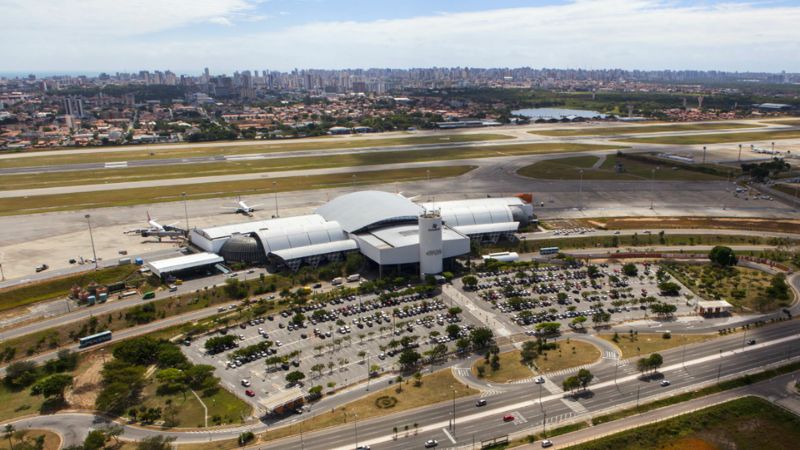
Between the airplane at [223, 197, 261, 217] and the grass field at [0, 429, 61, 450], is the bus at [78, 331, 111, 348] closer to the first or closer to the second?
the grass field at [0, 429, 61, 450]

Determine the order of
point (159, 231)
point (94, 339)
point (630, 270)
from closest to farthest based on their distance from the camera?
point (94, 339)
point (630, 270)
point (159, 231)

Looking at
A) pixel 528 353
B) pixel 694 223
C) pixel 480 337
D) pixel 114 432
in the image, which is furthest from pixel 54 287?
pixel 694 223

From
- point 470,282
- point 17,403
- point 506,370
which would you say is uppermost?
point 470,282

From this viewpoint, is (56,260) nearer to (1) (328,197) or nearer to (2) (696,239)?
(1) (328,197)

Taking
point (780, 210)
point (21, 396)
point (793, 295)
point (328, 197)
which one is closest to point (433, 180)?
point (328, 197)

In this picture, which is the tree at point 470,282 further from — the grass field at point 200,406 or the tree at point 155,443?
the tree at point 155,443

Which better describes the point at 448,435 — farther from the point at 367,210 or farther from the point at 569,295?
the point at 367,210

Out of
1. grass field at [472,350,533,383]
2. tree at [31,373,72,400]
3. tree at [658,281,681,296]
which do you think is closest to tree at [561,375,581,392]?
grass field at [472,350,533,383]
